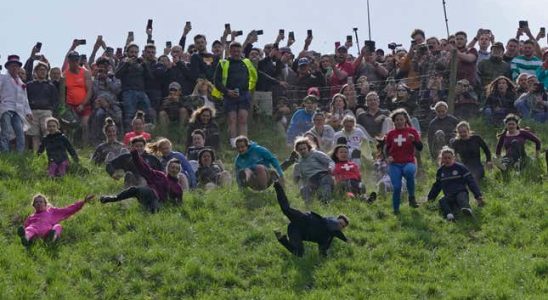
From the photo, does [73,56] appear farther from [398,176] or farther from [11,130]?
[398,176]

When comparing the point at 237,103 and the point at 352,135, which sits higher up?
the point at 237,103

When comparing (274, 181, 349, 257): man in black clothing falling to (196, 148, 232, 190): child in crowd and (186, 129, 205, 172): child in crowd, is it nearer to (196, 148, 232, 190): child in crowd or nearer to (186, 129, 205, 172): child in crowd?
(196, 148, 232, 190): child in crowd

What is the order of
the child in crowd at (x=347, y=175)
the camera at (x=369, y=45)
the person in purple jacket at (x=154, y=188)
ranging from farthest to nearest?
the camera at (x=369, y=45)
the child in crowd at (x=347, y=175)
the person in purple jacket at (x=154, y=188)

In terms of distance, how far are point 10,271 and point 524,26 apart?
14.0 m

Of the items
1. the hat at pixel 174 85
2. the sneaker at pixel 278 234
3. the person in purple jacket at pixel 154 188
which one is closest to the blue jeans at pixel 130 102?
the hat at pixel 174 85

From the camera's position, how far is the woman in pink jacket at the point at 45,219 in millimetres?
16922

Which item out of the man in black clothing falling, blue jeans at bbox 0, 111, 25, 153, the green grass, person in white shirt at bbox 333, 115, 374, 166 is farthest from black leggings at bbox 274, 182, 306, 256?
blue jeans at bbox 0, 111, 25, 153

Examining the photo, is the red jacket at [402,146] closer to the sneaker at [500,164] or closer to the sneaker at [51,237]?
the sneaker at [500,164]

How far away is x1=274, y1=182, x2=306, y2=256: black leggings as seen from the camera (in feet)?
54.3

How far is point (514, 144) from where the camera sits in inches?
797

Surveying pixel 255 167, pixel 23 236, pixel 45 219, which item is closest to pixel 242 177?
pixel 255 167

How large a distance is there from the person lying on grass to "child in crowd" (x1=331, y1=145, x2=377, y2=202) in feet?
3.63

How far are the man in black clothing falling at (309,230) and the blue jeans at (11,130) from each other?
6.64m

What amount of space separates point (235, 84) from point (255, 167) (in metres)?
4.13
